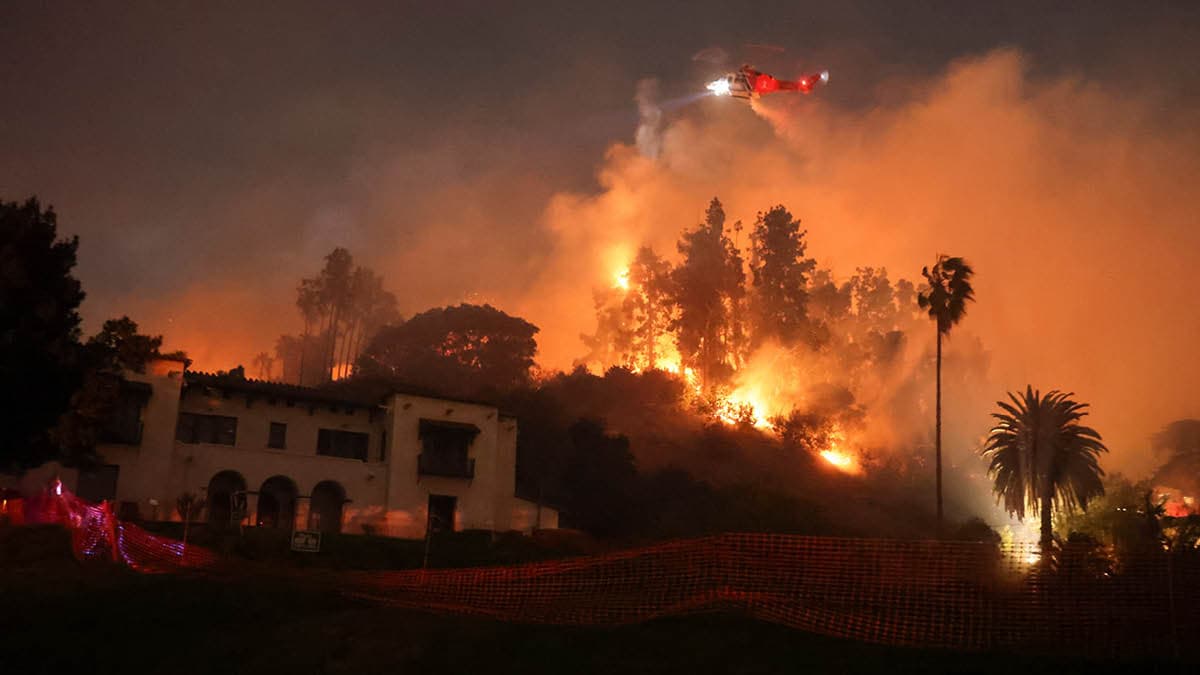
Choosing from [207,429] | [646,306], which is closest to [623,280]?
[646,306]

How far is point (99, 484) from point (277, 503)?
316 inches

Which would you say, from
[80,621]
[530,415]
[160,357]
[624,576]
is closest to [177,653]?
[80,621]

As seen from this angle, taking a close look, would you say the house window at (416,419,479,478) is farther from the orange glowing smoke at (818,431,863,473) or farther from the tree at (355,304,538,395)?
the orange glowing smoke at (818,431,863,473)

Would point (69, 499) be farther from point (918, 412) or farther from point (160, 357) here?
point (918, 412)

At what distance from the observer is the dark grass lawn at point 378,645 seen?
48.3ft

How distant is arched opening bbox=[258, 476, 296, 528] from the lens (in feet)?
141

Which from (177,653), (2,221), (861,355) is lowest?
(177,653)

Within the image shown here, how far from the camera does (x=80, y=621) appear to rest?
17.1 meters

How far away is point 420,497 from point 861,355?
2855 inches

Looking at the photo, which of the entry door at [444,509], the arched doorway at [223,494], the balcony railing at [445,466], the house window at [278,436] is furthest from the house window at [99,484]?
the entry door at [444,509]

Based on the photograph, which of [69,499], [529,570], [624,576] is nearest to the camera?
[529,570]

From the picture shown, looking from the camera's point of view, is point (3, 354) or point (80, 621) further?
point (3, 354)

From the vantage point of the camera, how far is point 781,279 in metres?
92.6

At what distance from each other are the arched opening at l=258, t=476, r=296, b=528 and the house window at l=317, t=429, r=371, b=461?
102 inches
